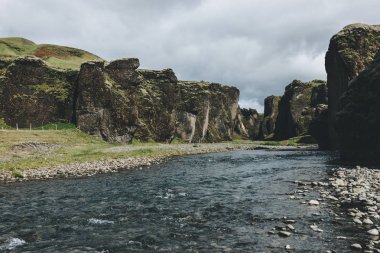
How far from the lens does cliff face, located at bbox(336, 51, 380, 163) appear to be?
43188 millimetres

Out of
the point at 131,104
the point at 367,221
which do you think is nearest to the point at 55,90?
the point at 131,104

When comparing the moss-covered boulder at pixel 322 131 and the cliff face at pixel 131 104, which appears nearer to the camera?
the cliff face at pixel 131 104

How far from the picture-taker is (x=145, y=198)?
77.9ft

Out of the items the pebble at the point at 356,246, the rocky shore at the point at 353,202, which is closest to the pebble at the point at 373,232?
the rocky shore at the point at 353,202

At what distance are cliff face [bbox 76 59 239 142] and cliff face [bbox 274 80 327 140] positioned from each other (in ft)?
187

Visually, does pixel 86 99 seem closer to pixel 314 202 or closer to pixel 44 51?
pixel 44 51

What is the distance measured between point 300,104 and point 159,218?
176 meters

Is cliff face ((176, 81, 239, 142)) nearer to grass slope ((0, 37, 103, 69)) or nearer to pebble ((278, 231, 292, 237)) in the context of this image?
grass slope ((0, 37, 103, 69))

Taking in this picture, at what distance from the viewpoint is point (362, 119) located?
4528cm

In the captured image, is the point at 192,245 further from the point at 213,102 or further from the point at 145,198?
the point at 213,102

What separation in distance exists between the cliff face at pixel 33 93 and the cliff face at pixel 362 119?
6559 centimetres

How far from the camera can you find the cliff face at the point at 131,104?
86438 millimetres

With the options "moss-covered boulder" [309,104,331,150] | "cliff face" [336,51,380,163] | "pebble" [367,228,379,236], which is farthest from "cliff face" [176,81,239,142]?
"pebble" [367,228,379,236]

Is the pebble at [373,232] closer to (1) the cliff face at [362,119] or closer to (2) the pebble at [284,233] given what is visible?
(2) the pebble at [284,233]
